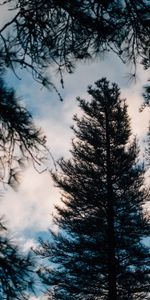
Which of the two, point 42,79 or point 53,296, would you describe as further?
point 53,296

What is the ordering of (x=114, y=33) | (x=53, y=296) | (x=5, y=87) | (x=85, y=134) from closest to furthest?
(x=5, y=87) < (x=114, y=33) < (x=53, y=296) < (x=85, y=134)

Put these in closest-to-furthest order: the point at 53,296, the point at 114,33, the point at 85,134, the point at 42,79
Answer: the point at 42,79, the point at 114,33, the point at 53,296, the point at 85,134

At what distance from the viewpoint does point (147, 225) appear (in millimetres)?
13695

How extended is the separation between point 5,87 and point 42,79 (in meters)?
0.50

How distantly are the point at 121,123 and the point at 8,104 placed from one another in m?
10.7

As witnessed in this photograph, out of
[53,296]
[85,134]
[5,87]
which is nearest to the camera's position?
[5,87]

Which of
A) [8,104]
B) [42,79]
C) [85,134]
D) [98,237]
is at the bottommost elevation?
[8,104]

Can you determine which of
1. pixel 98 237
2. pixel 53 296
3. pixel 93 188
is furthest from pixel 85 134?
pixel 53 296

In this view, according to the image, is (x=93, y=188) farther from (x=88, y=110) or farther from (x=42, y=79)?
(x=42, y=79)

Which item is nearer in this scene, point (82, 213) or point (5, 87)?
point (5, 87)

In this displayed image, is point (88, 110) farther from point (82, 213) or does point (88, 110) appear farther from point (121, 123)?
point (82, 213)

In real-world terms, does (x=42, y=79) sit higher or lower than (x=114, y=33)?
lower

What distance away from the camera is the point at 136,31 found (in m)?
5.19

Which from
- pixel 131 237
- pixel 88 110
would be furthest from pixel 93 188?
pixel 88 110
